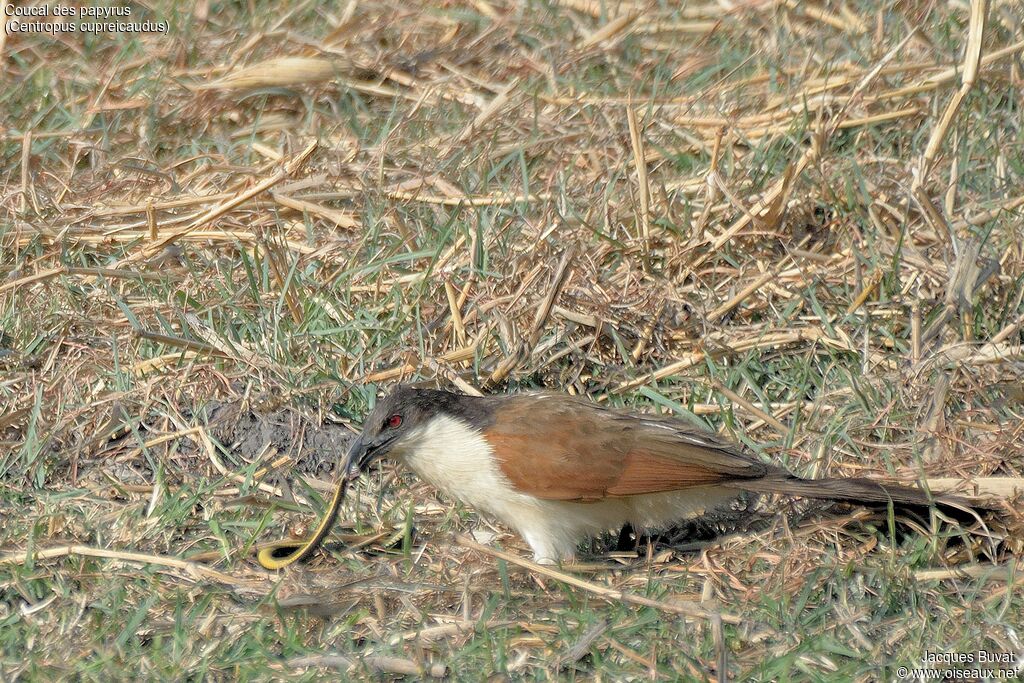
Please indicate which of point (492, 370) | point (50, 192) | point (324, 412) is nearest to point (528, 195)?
point (492, 370)

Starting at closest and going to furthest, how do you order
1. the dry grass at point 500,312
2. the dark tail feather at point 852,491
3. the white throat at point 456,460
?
the dry grass at point 500,312, the dark tail feather at point 852,491, the white throat at point 456,460

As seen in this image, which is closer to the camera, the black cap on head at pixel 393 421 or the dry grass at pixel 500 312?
the dry grass at pixel 500 312

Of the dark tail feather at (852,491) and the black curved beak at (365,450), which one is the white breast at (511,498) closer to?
the black curved beak at (365,450)

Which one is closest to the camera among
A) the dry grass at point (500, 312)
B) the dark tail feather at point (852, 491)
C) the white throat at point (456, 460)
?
the dry grass at point (500, 312)

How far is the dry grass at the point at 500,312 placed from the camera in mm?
3164

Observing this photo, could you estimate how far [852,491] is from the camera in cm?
348

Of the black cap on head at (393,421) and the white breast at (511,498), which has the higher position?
the black cap on head at (393,421)

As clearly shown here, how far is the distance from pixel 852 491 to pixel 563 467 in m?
0.83

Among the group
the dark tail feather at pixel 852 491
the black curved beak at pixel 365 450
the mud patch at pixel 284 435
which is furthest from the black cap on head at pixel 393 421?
the dark tail feather at pixel 852 491

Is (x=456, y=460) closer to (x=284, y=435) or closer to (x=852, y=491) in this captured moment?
(x=284, y=435)

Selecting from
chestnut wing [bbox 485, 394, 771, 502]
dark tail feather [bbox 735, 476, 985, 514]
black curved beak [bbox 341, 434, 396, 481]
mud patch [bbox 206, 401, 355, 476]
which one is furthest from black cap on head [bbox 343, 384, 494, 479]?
dark tail feather [bbox 735, 476, 985, 514]

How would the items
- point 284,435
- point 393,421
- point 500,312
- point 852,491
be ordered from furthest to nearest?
point 500,312 → point 284,435 → point 393,421 → point 852,491

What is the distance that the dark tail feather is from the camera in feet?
11.4

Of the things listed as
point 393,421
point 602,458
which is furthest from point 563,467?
point 393,421
